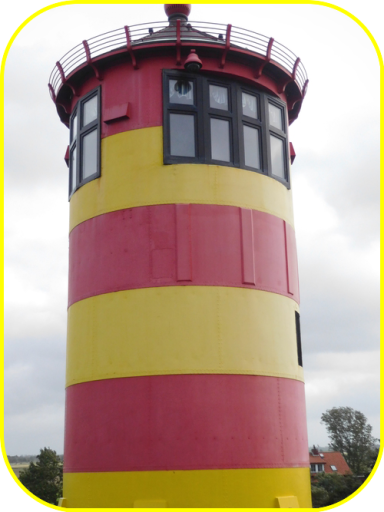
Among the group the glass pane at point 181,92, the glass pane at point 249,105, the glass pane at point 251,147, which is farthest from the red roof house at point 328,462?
the glass pane at point 181,92

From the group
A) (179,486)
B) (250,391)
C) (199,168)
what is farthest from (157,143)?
(179,486)

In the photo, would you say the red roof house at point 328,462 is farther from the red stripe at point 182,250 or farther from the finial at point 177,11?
the finial at point 177,11

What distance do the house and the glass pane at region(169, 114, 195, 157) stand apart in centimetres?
5023

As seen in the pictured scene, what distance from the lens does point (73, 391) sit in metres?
16.3

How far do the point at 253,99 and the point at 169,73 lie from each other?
98.1 inches

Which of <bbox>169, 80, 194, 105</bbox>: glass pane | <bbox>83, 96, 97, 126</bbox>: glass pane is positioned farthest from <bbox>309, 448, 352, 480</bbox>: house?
<bbox>169, 80, 194, 105</bbox>: glass pane

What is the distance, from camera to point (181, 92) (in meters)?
16.5

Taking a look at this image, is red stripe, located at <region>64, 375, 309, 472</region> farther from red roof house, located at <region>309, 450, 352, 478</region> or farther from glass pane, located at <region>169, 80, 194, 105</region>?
red roof house, located at <region>309, 450, 352, 478</region>

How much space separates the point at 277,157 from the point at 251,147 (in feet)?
3.90

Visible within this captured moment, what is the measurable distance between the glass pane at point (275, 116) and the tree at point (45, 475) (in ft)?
122

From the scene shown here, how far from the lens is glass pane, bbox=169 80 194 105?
646 inches

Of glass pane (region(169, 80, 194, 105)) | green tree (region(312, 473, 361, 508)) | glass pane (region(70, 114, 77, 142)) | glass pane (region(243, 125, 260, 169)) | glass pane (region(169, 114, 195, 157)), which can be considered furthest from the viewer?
green tree (region(312, 473, 361, 508))

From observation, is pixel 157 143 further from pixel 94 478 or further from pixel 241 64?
pixel 94 478

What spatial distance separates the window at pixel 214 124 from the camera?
1617 centimetres
